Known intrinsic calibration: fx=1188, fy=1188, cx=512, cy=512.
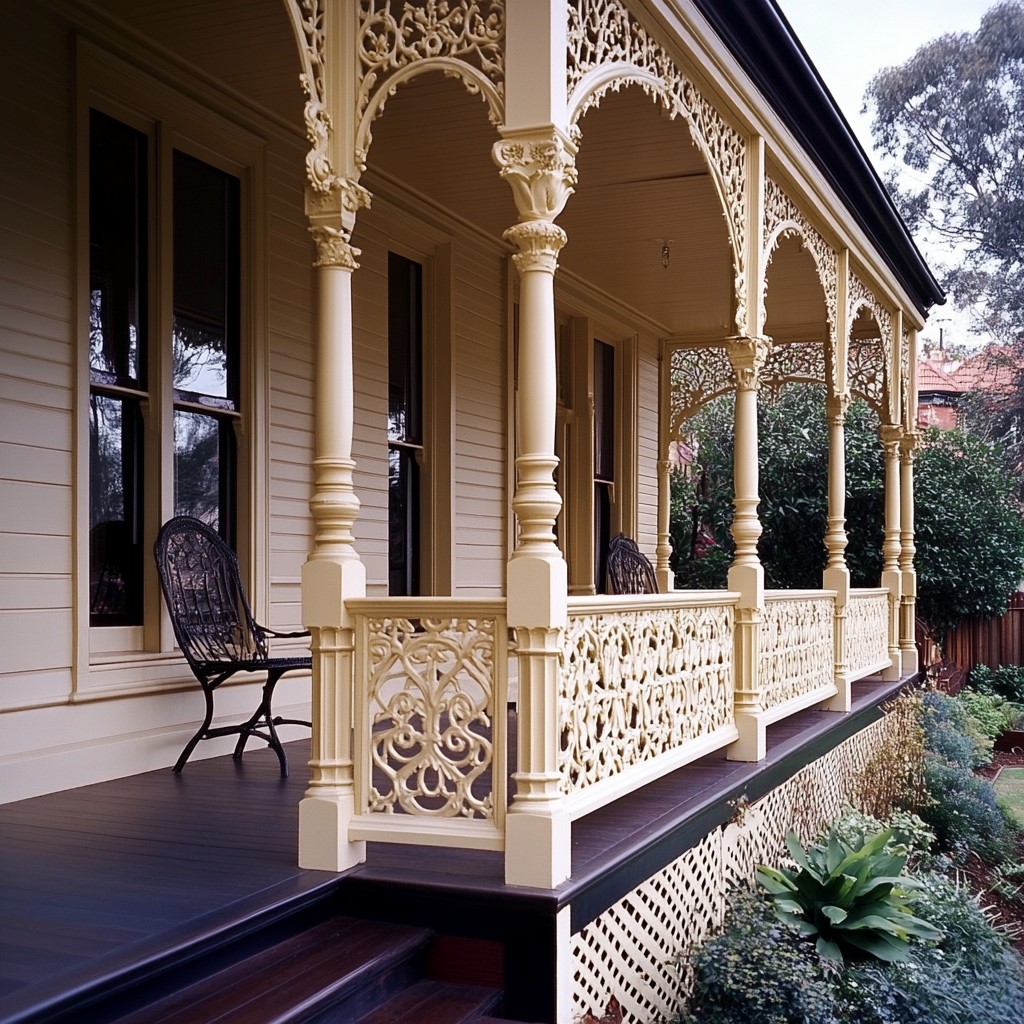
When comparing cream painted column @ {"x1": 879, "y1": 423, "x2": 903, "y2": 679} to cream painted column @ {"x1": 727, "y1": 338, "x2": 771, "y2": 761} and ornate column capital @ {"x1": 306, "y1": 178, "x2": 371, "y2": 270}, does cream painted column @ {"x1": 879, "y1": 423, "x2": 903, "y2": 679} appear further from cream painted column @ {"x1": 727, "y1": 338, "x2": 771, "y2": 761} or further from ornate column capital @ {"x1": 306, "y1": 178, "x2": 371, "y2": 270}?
ornate column capital @ {"x1": 306, "y1": 178, "x2": 371, "y2": 270}

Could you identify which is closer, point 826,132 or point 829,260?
point 826,132

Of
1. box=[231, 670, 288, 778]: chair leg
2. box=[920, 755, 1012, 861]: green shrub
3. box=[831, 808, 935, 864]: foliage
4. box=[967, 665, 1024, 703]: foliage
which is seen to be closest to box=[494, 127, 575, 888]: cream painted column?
box=[231, 670, 288, 778]: chair leg

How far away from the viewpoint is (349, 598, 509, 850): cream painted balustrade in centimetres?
374

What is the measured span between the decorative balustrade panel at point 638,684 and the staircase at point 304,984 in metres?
0.70

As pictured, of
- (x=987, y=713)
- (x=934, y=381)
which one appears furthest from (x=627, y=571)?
(x=934, y=381)

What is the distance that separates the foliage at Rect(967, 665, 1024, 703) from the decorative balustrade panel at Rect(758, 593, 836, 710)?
7.80 metres

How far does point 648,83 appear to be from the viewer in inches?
191

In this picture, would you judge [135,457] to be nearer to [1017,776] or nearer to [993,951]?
[993,951]

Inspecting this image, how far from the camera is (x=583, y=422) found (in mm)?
10523

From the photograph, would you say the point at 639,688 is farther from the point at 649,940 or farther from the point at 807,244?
the point at 807,244

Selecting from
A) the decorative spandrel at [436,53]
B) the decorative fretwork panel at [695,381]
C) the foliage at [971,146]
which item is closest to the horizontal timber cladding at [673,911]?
the decorative spandrel at [436,53]

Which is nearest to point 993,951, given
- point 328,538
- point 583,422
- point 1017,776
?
point 328,538

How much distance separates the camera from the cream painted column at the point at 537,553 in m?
3.65

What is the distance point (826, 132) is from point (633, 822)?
185 inches
